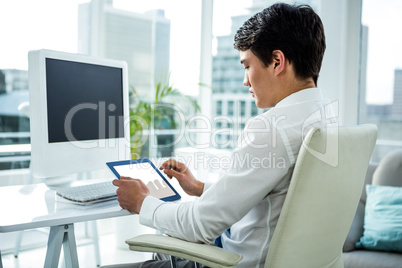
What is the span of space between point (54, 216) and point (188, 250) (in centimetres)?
48

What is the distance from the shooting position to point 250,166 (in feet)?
3.54

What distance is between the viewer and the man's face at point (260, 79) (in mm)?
1231

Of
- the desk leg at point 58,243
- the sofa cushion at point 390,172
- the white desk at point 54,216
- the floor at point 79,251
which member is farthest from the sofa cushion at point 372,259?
the floor at point 79,251

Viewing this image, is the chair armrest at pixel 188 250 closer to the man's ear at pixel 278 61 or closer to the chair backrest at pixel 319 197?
the chair backrest at pixel 319 197

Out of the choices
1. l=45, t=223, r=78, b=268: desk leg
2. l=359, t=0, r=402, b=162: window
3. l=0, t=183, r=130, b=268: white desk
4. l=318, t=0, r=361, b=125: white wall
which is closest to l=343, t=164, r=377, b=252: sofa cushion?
l=359, t=0, r=402, b=162: window

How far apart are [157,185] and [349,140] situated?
79 centimetres

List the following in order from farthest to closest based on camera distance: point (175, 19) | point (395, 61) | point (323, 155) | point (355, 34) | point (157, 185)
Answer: point (175, 19) → point (355, 34) → point (395, 61) → point (157, 185) → point (323, 155)

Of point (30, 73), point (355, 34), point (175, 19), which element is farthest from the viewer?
point (175, 19)

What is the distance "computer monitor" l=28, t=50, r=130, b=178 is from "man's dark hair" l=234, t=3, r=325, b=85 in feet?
2.51

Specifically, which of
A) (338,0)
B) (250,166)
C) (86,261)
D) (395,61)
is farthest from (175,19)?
(250,166)

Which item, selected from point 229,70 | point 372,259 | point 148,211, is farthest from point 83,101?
point 229,70

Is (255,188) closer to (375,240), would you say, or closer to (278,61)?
(278,61)

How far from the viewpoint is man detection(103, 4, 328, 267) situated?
1072 millimetres

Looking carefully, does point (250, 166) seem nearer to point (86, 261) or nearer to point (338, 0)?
point (86, 261)
